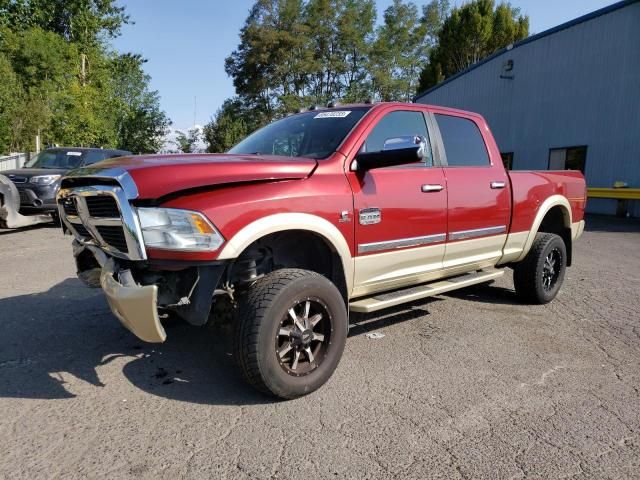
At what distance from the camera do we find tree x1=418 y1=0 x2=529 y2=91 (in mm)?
35938

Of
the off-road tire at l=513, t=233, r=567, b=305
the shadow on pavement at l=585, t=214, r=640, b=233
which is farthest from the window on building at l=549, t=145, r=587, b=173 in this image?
the off-road tire at l=513, t=233, r=567, b=305

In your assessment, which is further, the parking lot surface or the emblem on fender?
the emblem on fender

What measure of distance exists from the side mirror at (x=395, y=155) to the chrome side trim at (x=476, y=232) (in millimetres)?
1147

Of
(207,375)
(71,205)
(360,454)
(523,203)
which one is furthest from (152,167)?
(523,203)

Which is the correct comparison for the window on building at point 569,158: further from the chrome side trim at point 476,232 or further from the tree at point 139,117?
the tree at point 139,117

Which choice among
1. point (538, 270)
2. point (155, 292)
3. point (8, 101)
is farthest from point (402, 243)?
point (8, 101)

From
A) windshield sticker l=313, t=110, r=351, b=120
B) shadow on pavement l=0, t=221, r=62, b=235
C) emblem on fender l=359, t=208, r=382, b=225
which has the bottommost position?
shadow on pavement l=0, t=221, r=62, b=235

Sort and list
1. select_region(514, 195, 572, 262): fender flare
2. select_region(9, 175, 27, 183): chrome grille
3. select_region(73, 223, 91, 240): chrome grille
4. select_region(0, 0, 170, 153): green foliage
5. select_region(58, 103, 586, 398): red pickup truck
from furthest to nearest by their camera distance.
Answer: select_region(0, 0, 170, 153): green foliage
select_region(9, 175, 27, 183): chrome grille
select_region(514, 195, 572, 262): fender flare
select_region(73, 223, 91, 240): chrome grille
select_region(58, 103, 586, 398): red pickup truck

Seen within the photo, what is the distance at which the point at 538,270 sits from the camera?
509 centimetres

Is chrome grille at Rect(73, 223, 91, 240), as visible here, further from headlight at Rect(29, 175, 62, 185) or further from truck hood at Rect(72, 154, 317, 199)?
headlight at Rect(29, 175, 62, 185)

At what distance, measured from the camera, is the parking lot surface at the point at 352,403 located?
7.89ft

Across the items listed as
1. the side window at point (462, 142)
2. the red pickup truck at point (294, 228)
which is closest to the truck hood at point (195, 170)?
the red pickup truck at point (294, 228)

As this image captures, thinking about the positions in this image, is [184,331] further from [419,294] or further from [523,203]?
[523,203]

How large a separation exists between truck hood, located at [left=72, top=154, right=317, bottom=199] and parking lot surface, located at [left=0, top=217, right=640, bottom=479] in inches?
53.0
